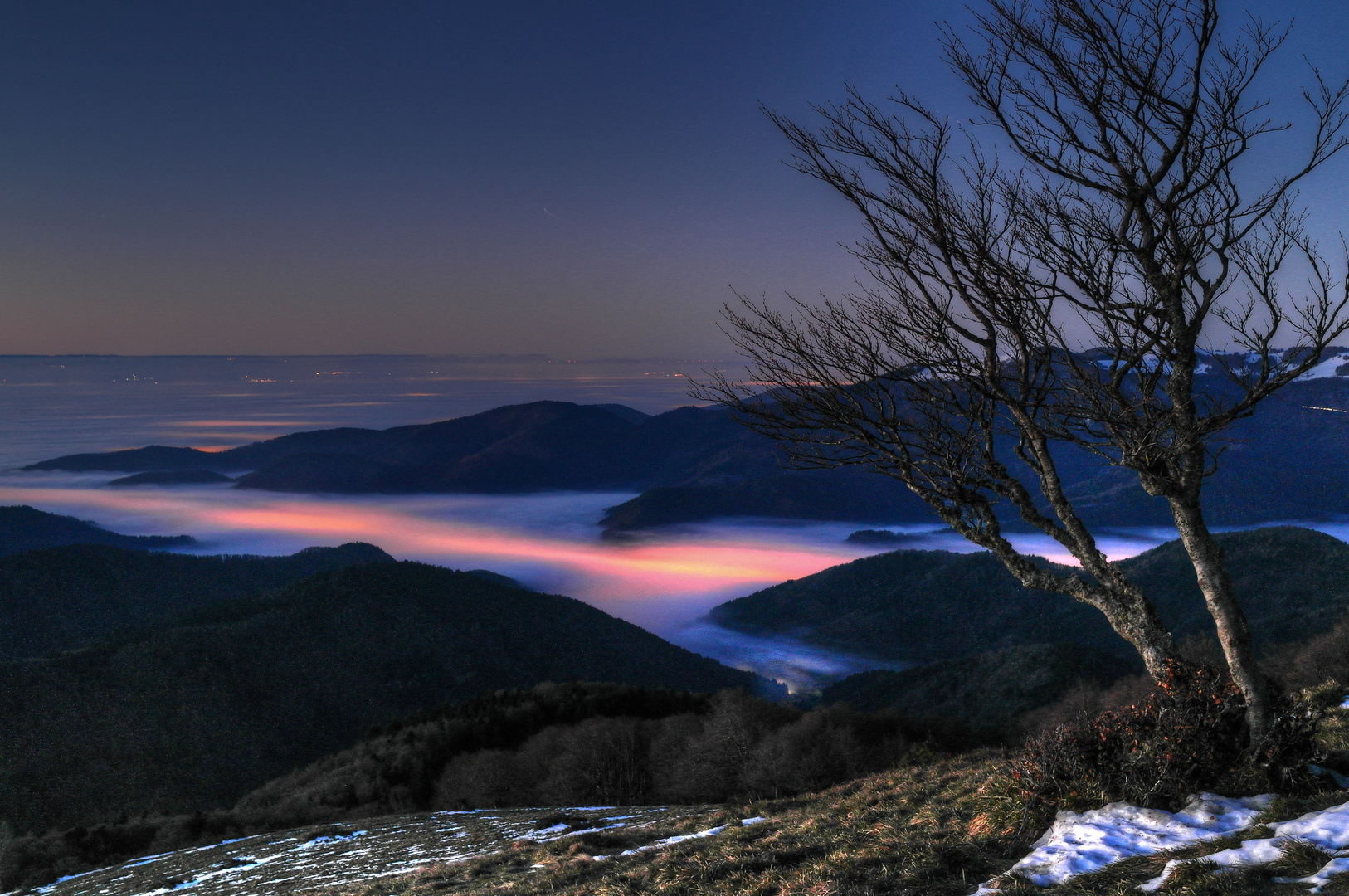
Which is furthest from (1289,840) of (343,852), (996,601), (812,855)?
(996,601)

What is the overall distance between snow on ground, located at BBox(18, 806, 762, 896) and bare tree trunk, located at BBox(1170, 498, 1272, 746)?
6.50 meters

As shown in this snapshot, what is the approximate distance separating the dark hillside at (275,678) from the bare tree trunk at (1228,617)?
6932 cm

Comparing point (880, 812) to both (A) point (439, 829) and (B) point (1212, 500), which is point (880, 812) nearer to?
(A) point (439, 829)

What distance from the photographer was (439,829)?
1762 centimetres

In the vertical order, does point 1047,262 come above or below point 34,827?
above

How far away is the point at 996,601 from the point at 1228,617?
132060mm

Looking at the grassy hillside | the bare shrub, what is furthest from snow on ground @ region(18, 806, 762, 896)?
the grassy hillside

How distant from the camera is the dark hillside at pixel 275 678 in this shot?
62812 mm

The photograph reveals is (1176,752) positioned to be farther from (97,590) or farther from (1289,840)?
(97,590)

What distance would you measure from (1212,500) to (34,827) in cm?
20816

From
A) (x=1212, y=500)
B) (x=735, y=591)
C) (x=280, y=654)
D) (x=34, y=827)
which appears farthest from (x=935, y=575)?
(x=34, y=827)

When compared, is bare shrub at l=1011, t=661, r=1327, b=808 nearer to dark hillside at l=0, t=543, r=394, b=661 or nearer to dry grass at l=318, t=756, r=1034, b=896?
dry grass at l=318, t=756, r=1034, b=896

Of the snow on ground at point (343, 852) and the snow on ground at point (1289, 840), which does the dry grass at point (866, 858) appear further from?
the snow on ground at point (343, 852)

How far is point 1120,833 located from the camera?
5.96 metres
